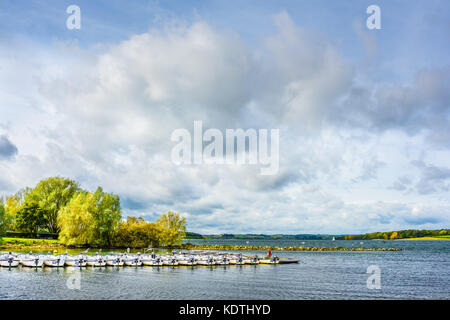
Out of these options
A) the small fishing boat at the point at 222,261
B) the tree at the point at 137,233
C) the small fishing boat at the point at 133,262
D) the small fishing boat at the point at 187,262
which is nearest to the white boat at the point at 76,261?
the small fishing boat at the point at 133,262

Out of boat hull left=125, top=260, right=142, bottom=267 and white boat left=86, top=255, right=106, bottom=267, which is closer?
white boat left=86, top=255, right=106, bottom=267

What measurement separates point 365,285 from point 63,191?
94.2 meters

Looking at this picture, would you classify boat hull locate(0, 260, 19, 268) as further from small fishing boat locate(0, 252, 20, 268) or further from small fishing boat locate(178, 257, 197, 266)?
small fishing boat locate(178, 257, 197, 266)

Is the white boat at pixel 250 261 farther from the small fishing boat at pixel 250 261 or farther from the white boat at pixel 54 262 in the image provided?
the white boat at pixel 54 262

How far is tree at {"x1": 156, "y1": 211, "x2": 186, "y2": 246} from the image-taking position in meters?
113

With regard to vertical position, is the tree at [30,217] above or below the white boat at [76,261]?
above

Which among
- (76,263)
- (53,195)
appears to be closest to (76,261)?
(76,263)

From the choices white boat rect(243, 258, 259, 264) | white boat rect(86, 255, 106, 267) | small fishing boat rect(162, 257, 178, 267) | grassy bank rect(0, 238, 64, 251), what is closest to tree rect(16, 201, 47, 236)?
grassy bank rect(0, 238, 64, 251)

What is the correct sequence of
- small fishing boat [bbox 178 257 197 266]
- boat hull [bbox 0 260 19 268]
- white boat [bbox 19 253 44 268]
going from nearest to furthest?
boat hull [bbox 0 260 19 268]
white boat [bbox 19 253 44 268]
small fishing boat [bbox 178 257 197 266]

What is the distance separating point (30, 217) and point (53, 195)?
957 centimetres

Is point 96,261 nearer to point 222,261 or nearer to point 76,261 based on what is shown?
point 76,261

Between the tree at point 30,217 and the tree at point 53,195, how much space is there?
1.96 metres

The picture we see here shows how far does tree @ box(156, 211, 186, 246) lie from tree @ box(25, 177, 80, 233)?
28953mm

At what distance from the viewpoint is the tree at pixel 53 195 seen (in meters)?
108
